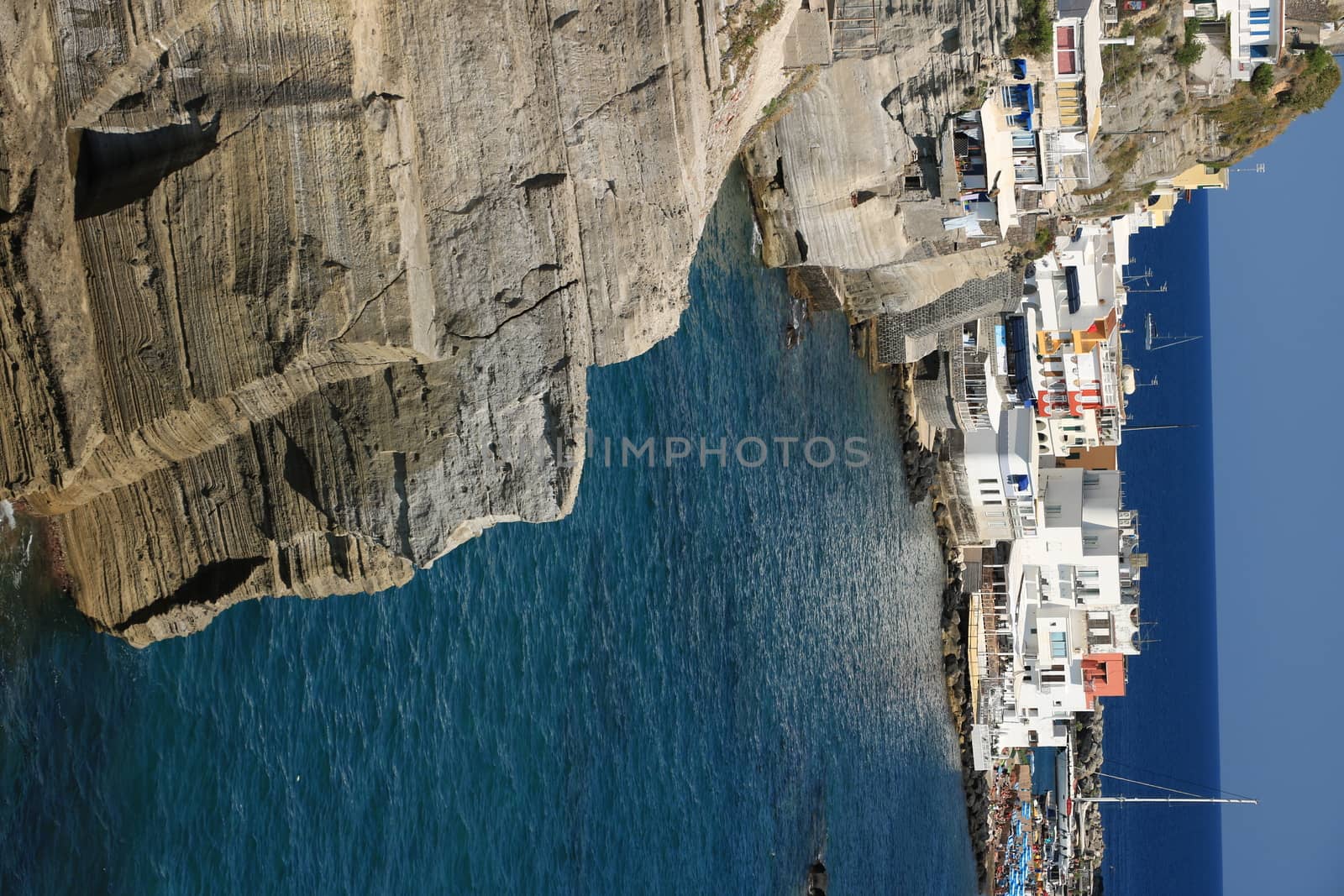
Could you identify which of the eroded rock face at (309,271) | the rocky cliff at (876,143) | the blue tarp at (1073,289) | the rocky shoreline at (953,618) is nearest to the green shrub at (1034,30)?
the rocky cliff at (876,143)

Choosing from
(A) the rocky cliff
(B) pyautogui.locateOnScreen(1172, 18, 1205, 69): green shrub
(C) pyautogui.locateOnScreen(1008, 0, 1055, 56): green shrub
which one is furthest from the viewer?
(B) pyautogui.locateOnScreen(1172, 18, 1205, 69): green shrub

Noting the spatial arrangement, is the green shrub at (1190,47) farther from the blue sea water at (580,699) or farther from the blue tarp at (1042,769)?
the blue tarp at (1042,769)

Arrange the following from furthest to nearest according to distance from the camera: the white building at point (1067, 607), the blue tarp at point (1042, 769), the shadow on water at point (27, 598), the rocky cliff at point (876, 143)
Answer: the blue tarp at point (1042, 769) → the white building at point (1067, 607) → the rocky cliff at point (876, 143) → the shadow on water at point (27, 598)

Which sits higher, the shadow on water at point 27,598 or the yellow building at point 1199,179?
the yellow building at point 1199,179

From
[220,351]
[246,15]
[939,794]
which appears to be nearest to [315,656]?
[220,351]

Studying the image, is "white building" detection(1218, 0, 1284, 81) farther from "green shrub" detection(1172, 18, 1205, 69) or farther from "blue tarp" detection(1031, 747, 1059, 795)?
"blue tarp" detection(1031, 747, 1059, 795)

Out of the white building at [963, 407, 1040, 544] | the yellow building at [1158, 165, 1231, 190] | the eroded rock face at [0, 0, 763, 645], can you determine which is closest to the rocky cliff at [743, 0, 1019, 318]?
the eroded rock face at [0, 0, 763, 645]

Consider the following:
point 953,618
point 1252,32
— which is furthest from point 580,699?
point 953,618
